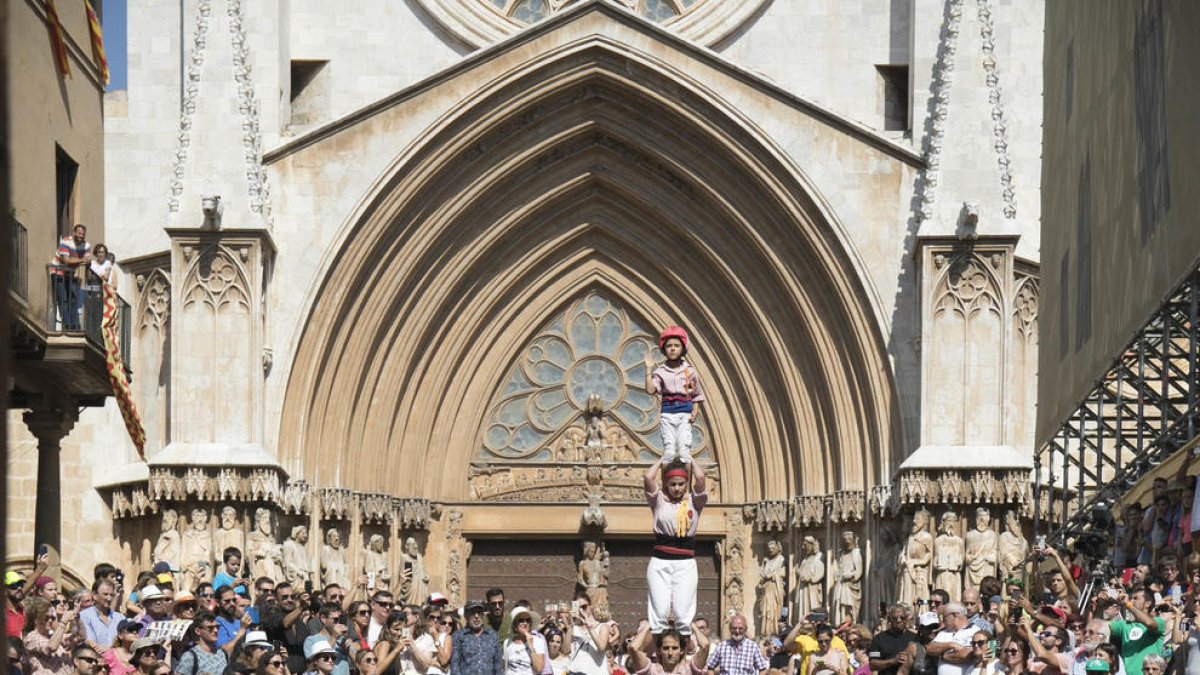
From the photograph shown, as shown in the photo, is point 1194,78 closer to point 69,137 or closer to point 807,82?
point 69,137

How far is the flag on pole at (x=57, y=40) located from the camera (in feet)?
67.7

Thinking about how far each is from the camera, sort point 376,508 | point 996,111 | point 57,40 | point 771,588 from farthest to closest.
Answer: point 771,588
point 376,508
point 996,111
point 57,40

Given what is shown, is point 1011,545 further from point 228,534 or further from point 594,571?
point 228,534

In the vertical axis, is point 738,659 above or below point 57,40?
below

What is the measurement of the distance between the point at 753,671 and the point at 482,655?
6.25 ft

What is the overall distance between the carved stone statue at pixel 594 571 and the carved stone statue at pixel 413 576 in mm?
2063

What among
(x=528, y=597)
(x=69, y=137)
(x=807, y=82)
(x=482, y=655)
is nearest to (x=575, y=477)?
(x=528, y=597)

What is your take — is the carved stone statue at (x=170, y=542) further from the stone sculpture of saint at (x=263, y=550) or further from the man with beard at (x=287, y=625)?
the man with beard at (x=287, y=625)

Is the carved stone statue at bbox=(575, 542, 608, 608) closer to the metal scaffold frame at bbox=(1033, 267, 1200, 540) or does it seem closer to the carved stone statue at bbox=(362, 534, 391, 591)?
the carved stone statue at bbox=(362, 534, 391, 591)

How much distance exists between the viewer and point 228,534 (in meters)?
25.6

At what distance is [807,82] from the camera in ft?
96.6

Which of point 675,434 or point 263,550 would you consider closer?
point 675,434

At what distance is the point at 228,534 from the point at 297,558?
1.05 m

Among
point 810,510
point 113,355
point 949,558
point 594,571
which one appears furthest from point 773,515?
point 113,355
